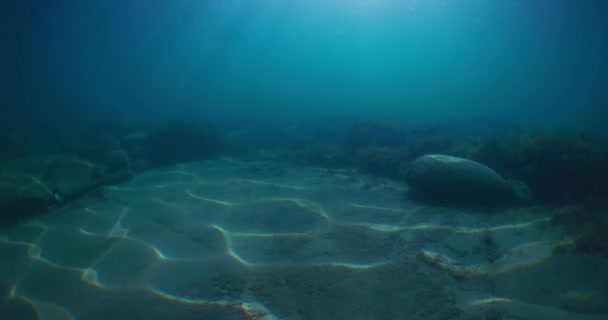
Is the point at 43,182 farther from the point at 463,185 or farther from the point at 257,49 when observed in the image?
the point at 257,49

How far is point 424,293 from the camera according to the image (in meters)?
3.07

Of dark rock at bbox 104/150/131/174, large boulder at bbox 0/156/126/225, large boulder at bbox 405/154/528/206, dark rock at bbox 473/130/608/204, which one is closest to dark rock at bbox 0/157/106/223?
large boulder at bbox 0/156/126/225

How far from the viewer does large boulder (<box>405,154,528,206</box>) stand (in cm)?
559

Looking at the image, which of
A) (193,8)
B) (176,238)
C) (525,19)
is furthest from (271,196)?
(525,19)

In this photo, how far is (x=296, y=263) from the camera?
3754mm

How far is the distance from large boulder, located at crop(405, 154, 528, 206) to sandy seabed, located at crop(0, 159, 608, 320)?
439mm

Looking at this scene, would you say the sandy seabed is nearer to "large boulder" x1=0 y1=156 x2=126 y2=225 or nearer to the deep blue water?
"large boulder" x1=0 y1=156 x2=126 y2=225

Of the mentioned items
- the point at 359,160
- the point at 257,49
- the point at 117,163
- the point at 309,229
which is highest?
the point at 257,49

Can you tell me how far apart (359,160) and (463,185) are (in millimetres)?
3919

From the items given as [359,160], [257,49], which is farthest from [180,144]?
[257,49]

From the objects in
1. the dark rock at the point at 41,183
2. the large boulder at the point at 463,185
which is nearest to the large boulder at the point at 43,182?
the dark rock at the point at 41,183

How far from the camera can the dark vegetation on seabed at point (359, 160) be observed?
575 cm

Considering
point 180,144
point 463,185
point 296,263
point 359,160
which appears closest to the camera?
point 296,263

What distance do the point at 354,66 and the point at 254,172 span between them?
181 meters
